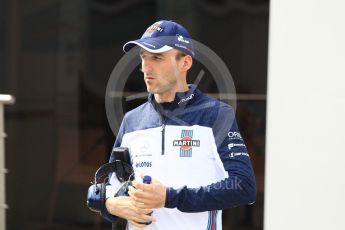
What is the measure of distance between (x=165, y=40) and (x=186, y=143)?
1.15 feet

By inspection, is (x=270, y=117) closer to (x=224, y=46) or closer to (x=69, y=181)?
(x=224, y=46)

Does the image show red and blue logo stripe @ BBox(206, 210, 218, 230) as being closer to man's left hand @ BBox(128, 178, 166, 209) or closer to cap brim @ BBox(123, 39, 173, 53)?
man's left hand @ BBox(128, 178, 166, 209)

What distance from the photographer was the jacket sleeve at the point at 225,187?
2.18 metres

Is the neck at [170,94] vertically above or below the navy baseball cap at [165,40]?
below

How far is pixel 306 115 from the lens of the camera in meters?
2.32

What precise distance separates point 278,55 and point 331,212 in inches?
22.8

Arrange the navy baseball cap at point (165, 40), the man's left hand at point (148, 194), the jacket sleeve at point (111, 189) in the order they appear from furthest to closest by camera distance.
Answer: the jacket sleeve at point (111, 189) < the navy baseball cap at point (165, 40) < the man's left hand at point (148, 194)

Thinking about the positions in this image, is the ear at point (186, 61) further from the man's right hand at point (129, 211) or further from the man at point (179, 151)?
the man's right hand at point (129, 211)

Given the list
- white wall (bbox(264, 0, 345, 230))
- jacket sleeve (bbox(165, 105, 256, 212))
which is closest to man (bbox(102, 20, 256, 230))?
jacket sleeve (bbox(165, 105, 256, 212))

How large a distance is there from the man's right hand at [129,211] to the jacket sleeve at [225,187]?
103mm

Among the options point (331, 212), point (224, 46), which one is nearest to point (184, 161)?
point (331, 212)

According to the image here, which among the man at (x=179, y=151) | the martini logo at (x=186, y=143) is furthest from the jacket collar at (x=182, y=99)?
the martini logo at (x=186, y=143)

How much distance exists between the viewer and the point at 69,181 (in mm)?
4738

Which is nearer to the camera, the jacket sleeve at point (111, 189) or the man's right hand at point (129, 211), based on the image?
the man's right hand at point (129, 211)
